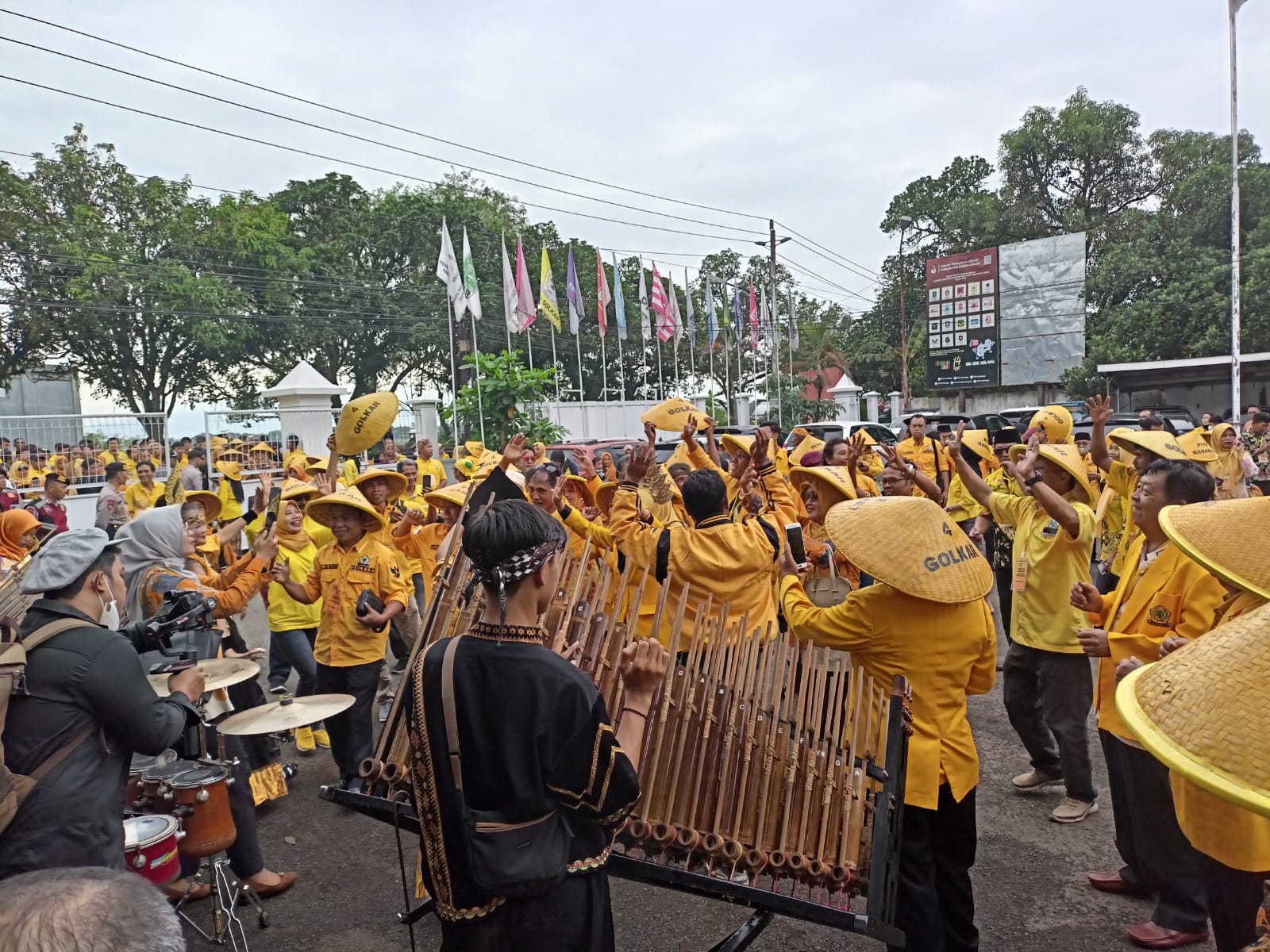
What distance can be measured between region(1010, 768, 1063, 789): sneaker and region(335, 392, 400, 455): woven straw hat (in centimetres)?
420

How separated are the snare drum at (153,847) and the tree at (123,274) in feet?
87.2

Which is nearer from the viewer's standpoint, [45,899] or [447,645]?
[45,899]

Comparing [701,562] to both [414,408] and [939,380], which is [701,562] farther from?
[939,380]

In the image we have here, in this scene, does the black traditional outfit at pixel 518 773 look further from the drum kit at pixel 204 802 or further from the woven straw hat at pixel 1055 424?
the woven straw hat at pixel 1055 424

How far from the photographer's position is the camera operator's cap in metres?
2.69

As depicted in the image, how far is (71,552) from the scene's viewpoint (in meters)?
2.75

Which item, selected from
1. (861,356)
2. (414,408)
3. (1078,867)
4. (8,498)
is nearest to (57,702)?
(1078,867)

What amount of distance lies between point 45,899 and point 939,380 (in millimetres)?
36782

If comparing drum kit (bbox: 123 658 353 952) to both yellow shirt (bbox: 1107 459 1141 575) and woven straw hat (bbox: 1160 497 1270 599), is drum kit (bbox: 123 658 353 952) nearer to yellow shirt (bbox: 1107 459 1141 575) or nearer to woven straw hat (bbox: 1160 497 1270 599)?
woven straw hat (bbox: 1160 497 1270 599)

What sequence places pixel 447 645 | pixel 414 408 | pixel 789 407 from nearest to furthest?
1. pixel 447 645
2. pixel 414 408
3. pixel 789 407

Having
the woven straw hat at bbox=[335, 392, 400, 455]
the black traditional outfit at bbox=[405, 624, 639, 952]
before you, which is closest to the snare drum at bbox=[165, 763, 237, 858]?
the black traditional outfit at bbox=[405, 624, 639, 952]

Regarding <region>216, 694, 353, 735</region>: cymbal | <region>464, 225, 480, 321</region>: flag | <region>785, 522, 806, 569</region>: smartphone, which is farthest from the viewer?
<region>464, 225, 480, 321</region>: flag

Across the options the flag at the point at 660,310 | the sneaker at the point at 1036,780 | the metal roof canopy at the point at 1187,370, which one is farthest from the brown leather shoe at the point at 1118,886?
the flag at the point at 660,310

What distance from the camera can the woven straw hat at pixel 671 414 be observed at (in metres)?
7.16
